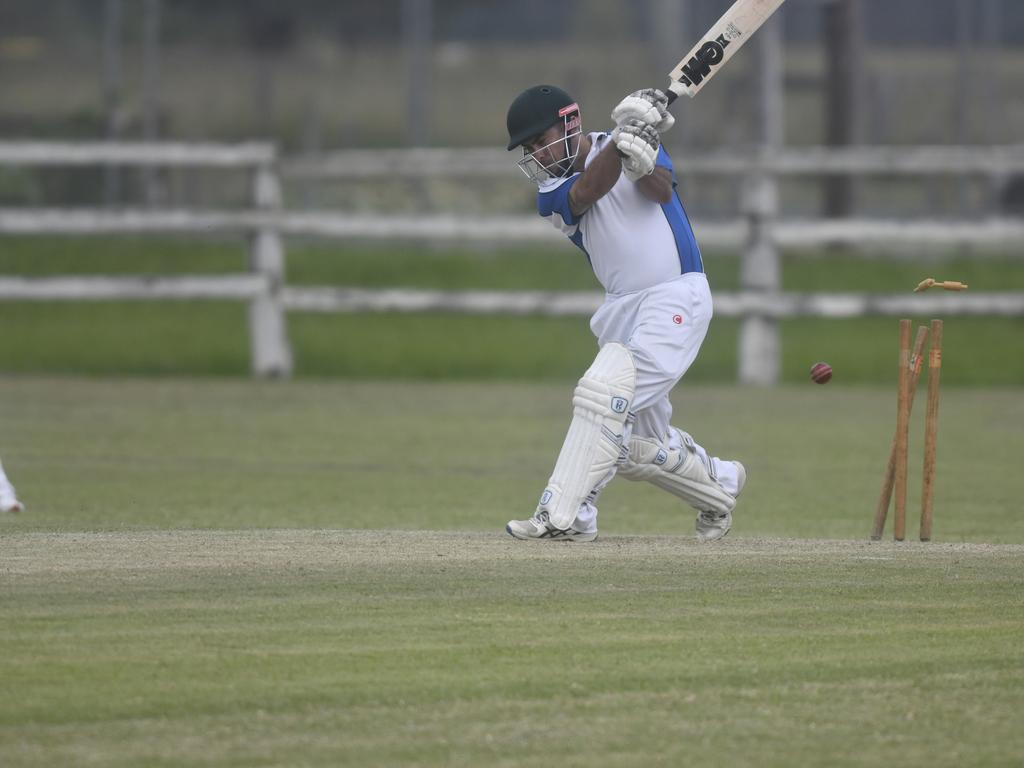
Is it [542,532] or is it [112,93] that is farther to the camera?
[112,93]

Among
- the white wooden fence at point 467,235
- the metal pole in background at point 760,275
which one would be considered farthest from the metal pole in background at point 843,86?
the metal pole in background at point 760,275

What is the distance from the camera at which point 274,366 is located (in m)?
16.6

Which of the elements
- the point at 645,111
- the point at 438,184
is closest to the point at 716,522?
the point at 645,111

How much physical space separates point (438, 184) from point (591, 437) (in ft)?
71.4

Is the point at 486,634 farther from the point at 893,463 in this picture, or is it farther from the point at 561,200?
the point at 893,463

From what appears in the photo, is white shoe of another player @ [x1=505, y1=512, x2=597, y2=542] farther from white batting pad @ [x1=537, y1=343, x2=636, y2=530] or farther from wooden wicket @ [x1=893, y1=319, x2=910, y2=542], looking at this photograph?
wooden wicket @ [x1=893, y1=319, x2=910, y2=542]

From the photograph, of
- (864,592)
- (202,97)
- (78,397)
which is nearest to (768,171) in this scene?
(78,397)

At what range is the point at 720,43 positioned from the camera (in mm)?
7648

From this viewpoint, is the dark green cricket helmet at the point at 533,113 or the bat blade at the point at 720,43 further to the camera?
the bat blade at the point at 720,43

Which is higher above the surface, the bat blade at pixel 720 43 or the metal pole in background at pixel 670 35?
the metal pole in background at pixel 670 35

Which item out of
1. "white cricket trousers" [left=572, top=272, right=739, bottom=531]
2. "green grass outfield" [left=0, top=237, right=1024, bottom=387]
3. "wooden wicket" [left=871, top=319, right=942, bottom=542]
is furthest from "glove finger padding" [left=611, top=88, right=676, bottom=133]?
"green grass outfield" [left=0, top=237, right=1024, bottom=387]

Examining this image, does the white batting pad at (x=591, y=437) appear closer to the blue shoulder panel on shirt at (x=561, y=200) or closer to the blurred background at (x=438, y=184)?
the blue shoulder panel on shirt at (x=561, y=200)

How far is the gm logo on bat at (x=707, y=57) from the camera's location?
7.65 m

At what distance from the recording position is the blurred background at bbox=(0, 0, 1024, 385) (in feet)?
53.9
